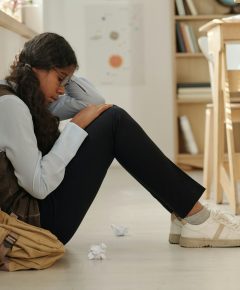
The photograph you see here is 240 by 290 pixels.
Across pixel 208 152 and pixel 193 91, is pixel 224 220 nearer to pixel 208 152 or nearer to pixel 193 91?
pixel 208 152

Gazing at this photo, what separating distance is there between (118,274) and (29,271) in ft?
0.84

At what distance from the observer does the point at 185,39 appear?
522 cm

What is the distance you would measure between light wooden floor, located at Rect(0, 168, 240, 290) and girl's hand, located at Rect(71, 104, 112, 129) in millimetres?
424

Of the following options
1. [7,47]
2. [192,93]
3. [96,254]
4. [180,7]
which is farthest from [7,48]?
[180,7]

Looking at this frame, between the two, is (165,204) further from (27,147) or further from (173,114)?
(173,114)

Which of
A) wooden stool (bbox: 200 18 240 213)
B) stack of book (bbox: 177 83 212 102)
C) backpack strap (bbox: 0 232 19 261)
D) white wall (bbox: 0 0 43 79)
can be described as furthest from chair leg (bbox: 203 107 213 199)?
backpack strap (bbox: 0 232 19 261)

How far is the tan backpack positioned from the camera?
183 centimetres

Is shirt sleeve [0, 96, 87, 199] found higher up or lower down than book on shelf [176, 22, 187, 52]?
lower down

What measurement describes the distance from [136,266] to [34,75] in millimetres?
636

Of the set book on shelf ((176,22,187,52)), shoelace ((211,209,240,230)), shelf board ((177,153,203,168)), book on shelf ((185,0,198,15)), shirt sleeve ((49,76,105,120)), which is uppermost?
book on shelf ((185,0,198,15))

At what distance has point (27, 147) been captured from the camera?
182cm

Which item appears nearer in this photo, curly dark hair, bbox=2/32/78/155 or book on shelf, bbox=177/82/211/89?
curly dark hair, bbox=2/32/78/155

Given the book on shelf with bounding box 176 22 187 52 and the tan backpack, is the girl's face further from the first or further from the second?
the book on shelf with bounding box 176 22 187 52

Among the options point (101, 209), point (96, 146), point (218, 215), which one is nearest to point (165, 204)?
point (218, 215)
